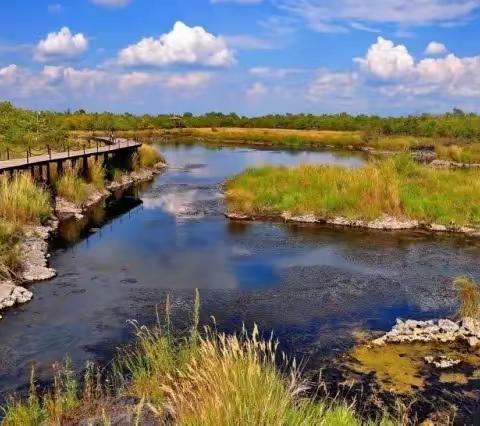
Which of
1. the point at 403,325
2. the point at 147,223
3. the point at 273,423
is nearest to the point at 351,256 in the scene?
the point at 403,325

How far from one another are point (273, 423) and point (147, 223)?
2155 cm

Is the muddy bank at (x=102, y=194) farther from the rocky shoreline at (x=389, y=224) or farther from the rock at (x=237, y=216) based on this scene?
the rocky shoreline at (x=389, y=224)

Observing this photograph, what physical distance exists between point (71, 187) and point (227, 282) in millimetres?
14786

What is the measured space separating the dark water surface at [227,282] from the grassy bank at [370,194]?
6.56 ft

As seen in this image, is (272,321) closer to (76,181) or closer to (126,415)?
(126,415)

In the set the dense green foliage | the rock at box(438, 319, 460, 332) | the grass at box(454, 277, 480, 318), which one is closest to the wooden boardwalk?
the dense green foliage

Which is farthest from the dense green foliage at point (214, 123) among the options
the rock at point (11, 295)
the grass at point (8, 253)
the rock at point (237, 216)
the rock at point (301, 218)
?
the rock at point (11, 295)

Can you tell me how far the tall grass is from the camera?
67.6ft

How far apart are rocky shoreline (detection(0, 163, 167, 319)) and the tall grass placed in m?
0.48

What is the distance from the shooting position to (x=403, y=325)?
43.2 feet

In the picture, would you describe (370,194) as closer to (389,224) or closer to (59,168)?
(389,224)

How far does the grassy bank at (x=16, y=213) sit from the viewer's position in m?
16.2

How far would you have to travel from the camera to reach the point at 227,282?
17.1 meters

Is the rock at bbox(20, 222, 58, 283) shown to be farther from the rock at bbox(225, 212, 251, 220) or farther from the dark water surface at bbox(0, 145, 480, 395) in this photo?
the rock at bbox(225, 212, 251, 220)
